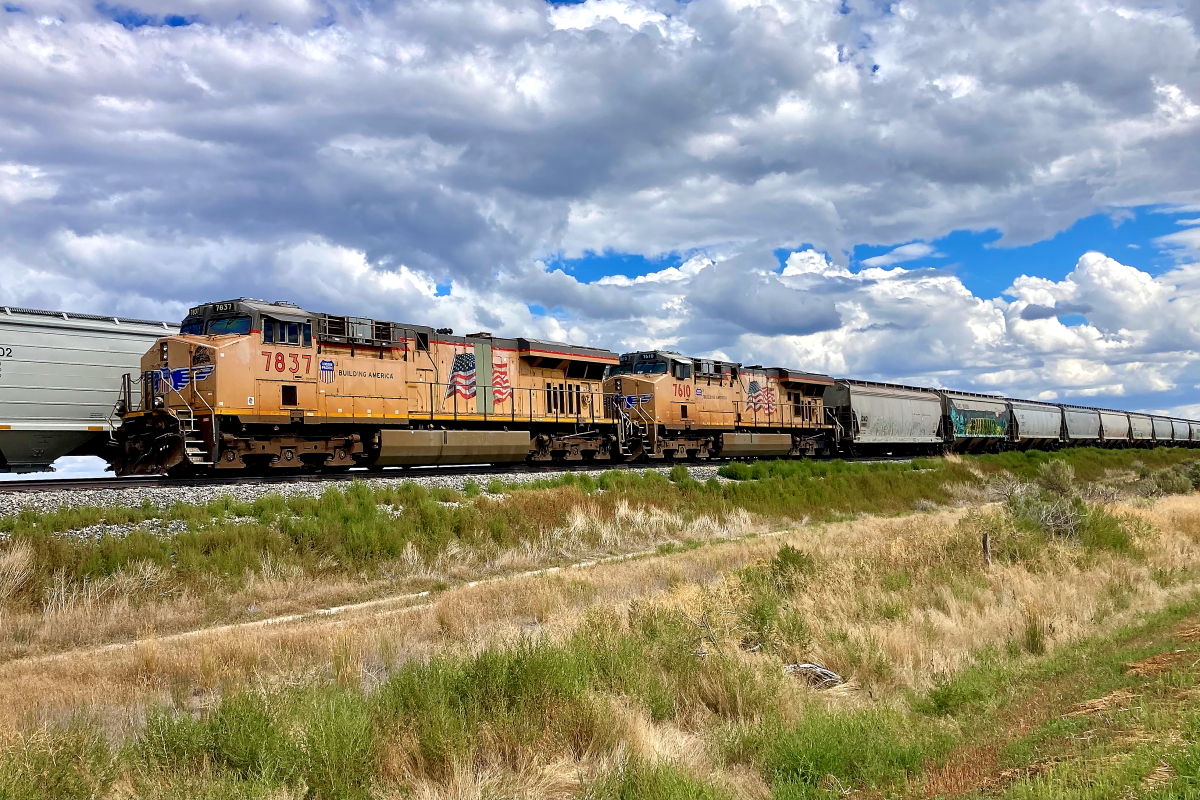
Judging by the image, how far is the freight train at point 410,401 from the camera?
58.1ft

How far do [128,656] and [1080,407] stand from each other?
61.7 m

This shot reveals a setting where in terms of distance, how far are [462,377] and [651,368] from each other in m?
8.94

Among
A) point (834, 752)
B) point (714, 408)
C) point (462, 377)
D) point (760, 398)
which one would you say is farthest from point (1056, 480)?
point (834, 752)

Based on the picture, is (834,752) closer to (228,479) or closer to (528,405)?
(228,479)

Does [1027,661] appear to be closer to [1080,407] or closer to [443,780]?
[443,780]

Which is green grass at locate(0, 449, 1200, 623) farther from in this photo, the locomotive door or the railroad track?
the locomotive door

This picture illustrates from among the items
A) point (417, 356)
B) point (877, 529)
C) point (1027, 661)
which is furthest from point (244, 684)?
point (877, 529)

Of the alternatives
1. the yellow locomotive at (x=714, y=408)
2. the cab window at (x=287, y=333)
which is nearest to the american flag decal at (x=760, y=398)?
the yellow locomotive at (x=714, y=408)

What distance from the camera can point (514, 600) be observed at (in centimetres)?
1184

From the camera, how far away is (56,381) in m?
19.4

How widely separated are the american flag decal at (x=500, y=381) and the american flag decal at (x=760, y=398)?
1270 centimetres

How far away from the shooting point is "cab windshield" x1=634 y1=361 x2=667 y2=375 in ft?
95.7

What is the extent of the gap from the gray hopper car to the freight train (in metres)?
0.78

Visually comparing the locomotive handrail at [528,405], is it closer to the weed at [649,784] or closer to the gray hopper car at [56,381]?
the gray hopper car at [56,381]
